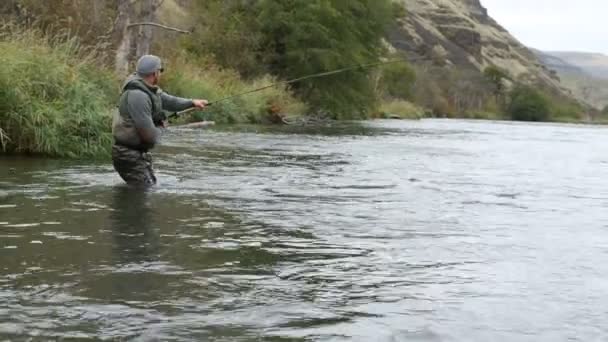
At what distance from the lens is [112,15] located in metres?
25.6

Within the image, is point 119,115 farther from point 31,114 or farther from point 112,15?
point 112,15

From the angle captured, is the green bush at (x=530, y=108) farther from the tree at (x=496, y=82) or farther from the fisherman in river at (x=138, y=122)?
the fisherman in river at (x=138, y=122)

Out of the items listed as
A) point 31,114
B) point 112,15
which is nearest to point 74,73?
point 31,114

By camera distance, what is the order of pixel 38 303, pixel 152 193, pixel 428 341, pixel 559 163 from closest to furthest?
1. pixel 428 341
2. pixel 38 303
3. pixel 152 193
4. pixel 559 163

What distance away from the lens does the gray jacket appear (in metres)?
8.51

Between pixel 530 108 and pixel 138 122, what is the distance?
90170 millimetres

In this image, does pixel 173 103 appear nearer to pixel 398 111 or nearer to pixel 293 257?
pixel 293 257

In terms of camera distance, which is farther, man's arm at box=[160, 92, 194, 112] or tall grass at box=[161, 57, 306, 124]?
tall grass at box=[161, 57, 306, 124]

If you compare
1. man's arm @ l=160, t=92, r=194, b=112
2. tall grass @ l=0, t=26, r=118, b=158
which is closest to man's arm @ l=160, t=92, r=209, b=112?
man's arm @ l=160, t=92, r=194, b=112

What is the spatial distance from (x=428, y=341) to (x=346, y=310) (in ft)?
1.84

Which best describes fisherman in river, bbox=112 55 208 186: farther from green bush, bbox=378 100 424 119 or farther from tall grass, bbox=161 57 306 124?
green bush, bbox=378 100 424 119

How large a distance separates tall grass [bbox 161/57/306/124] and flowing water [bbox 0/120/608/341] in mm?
11048

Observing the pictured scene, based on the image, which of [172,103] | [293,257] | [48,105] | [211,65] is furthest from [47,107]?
[211,65]

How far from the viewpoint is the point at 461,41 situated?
449 ft
